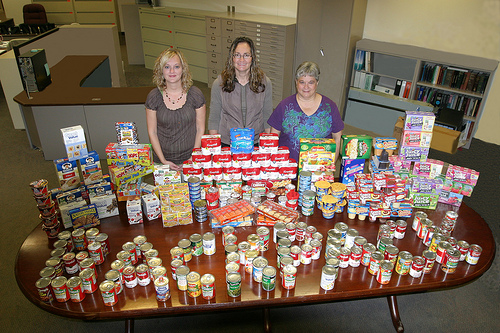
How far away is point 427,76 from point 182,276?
517 centimetres

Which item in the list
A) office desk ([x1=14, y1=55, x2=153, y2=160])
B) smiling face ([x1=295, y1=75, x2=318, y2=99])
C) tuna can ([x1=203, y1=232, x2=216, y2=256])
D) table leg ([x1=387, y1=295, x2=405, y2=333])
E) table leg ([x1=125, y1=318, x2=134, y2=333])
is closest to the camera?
tuna can ([x1=203, y1=232, x2=216, y2=256])

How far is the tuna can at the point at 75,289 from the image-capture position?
1.75 meters

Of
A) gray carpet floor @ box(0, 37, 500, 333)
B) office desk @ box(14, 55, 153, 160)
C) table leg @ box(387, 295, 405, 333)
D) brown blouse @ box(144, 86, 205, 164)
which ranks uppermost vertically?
brown blouse @ box(144, 86, 205, 164)

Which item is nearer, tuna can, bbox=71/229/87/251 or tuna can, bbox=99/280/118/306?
tuna can, bbox=99/280/118/306

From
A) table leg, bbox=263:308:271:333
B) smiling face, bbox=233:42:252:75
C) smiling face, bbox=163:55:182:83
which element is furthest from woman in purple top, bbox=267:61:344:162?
table leg, bbox=263:308:271:333

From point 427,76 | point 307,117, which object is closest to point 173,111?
point 307,117

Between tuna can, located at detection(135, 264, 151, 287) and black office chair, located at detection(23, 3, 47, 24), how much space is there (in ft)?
31.0

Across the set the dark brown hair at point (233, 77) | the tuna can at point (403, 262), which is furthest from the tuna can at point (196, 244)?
the dark brown hair at point (233, 77)

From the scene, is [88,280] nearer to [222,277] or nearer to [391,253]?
[222,277]

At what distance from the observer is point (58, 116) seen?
4.64 meters

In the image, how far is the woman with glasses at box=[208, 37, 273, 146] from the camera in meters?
2.97

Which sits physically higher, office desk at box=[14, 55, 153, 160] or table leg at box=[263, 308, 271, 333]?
office desk at box=[14, 55, 153, 160]

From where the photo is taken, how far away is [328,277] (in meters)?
1.83

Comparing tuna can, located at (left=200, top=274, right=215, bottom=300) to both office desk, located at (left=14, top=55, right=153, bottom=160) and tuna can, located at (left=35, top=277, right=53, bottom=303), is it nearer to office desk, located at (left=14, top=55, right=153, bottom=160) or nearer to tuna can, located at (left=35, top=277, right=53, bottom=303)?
tuna can, located at (left=35, top=277, right=53, bottom=303)
